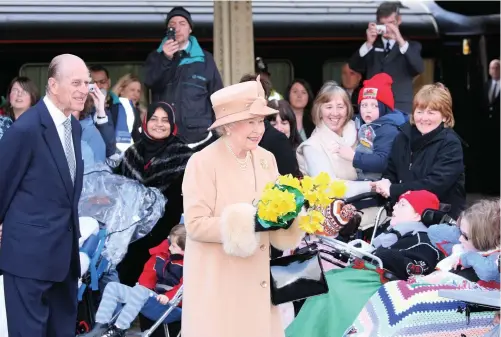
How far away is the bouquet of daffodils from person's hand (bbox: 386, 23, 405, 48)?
4.72 m

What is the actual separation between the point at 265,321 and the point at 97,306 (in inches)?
88.2

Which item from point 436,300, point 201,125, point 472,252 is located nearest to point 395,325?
point 436,300

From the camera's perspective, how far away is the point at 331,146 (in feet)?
26.4

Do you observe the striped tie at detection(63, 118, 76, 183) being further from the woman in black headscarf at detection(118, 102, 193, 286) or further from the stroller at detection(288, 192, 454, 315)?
the woman in black headscarf at detection(118, 102, 193, 286)

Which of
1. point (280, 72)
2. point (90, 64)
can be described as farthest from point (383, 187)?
point (280, 72)

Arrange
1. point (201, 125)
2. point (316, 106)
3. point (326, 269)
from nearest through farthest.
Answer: point (326, 269) < point (316, 106) < point (201, 125)

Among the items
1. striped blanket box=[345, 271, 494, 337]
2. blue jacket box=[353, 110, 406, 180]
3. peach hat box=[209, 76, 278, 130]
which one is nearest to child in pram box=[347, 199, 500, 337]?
striped blanket box=[345, 271, 494, 337]

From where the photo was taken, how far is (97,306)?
720cm

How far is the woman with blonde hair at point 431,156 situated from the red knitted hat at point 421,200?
36 cm

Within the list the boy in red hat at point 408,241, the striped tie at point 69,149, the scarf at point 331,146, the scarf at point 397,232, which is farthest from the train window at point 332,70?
the striped tie at point 69,149

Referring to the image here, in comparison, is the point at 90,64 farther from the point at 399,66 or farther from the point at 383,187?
the point at 383,187

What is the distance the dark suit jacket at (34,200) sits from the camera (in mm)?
5676

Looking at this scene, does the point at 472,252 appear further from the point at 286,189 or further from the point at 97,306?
the point at 97,306

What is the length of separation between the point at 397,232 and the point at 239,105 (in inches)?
81.4
